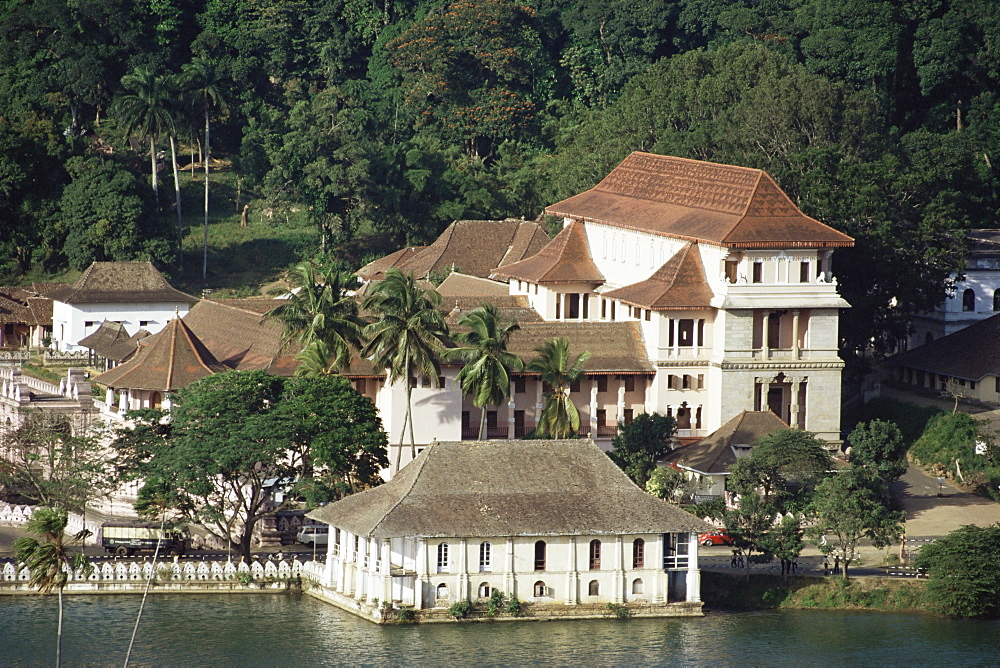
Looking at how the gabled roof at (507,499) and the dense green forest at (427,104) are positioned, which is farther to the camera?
the dense green forest at (427,104)

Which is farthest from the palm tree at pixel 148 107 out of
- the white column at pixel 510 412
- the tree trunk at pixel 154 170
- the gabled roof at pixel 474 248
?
the white column at pixel 510 412

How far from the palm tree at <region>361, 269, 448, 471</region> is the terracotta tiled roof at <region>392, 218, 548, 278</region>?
31.1m

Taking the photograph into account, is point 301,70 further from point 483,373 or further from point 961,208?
point 483,373

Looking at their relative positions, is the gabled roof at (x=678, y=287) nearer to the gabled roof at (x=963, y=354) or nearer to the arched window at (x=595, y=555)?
the gabled roof at (x=963, y=354)

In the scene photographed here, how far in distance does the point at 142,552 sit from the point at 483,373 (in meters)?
14.9

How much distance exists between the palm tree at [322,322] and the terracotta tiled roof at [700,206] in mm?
15092

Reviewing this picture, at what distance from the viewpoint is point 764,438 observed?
90.9m

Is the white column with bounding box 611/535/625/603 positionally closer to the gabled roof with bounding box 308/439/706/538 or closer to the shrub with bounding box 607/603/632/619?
the shrub with bounding box 607/603/632/619

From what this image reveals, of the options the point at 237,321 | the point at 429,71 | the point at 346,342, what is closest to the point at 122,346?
the point at 237,321

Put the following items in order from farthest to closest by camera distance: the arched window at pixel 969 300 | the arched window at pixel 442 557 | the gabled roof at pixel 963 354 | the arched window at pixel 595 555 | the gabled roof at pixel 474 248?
the gabled roof at pixel 474 248
the arched window at pixel 969 300
the gabled roof at pixel 963 354
the arched window at pixel 595 555
the arched window at pixel 442 557

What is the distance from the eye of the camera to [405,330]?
305 feet

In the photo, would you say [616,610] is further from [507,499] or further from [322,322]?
[322,322]

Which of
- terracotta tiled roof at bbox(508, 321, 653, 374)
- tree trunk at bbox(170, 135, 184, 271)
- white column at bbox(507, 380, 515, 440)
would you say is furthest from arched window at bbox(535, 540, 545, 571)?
tree trunk at bbox(170, 135, 184, 271)

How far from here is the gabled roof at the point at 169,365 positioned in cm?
9769
